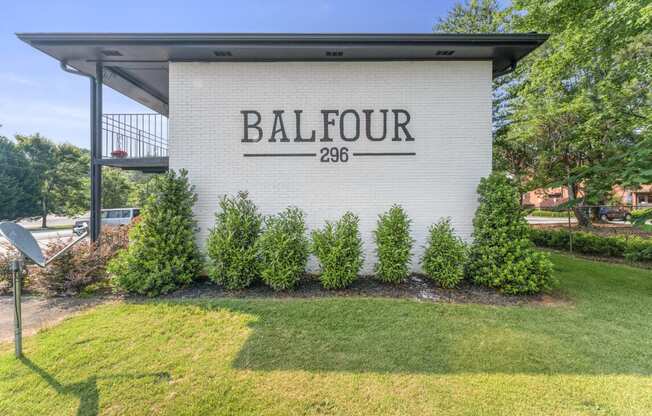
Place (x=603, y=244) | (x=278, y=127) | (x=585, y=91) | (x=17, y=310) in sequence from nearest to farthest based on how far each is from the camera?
(x=17, y=310) → (x=278, y=127) → (x=603, y=244) → (x=585, y=91)

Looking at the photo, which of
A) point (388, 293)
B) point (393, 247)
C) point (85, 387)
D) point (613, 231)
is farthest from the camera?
point (613, 231)

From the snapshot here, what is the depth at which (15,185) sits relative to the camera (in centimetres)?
2181

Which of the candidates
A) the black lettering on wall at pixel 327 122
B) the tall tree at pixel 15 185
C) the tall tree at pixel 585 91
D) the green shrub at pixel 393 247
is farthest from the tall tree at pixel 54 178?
the tall tree at pixel 585 91

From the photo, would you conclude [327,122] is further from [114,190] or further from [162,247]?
[114,190]

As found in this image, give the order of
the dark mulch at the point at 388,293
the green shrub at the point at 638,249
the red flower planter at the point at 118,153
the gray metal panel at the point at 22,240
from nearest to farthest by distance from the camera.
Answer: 1. the gray metal panel at the point at 22,240
2. the dark mulch at the point at 388,293
3. the red flower planter at the point at 118,153
4. the green shrub at the point at 638,249

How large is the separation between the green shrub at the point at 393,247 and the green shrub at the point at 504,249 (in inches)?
47.2

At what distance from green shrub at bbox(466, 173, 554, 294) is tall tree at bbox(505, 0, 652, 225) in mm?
1506

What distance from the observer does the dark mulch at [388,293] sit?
14.2 ft

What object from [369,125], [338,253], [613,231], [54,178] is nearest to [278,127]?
[369,125]

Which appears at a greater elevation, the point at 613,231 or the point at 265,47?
the point at 265,47

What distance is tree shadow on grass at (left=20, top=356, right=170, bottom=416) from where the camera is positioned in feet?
7.41

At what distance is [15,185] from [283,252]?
29589 millimetres

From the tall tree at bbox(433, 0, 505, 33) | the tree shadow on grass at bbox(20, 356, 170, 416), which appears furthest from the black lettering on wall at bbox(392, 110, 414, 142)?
the tall tree at bbox(433, 0, 505, 33)

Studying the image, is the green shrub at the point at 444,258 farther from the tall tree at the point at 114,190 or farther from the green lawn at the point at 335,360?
the tall tree at the point at 114,190
